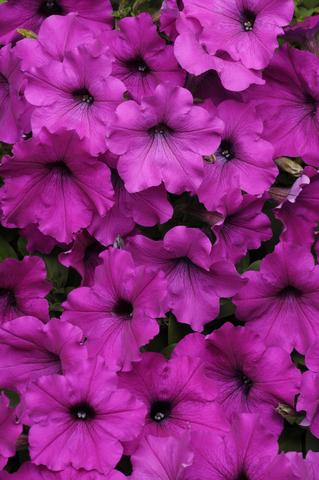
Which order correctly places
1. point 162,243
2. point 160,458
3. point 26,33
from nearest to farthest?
point 160,458 < point 162,243 < point 26,33

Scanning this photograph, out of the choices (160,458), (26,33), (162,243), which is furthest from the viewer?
(26,33)

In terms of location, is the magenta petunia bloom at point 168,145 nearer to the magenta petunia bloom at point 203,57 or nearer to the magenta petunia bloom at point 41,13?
the magenta petunia bloom at point 203,57

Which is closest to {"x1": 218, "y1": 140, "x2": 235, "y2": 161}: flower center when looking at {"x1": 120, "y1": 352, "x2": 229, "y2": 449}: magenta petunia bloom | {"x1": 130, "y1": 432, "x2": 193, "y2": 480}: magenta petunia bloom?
{"x1": 120, "y1": 352, "x2": 229, "y2": 449}: magenta petunia bloom

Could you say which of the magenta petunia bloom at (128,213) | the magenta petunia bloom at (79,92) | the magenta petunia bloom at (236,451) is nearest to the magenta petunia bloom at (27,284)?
the magenta petunia bloom at (128,213)

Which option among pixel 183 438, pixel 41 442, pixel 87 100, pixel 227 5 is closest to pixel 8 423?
pixel 41 442

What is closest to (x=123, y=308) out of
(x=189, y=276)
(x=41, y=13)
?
(x=189, y=276)

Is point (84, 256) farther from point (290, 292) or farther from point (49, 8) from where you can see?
point (49, 8)

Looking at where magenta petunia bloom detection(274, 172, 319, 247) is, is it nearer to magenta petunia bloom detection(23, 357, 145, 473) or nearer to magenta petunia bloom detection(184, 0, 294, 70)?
magenta petunia bloom detection(184, 0, 294, 70)
